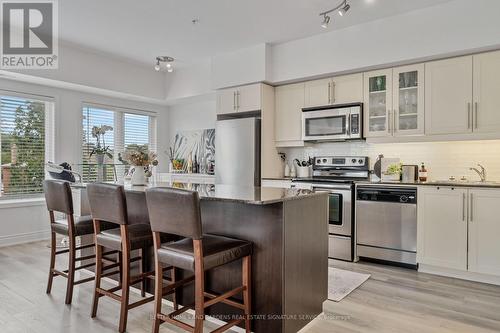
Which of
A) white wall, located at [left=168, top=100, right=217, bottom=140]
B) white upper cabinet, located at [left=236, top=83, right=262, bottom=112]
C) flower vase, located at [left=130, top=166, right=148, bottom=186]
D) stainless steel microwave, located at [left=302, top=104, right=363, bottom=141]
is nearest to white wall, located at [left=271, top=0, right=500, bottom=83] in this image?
white upper cabinet, located at [left=236, top=83, right=262, bottom=112]

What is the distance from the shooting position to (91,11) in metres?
3.65

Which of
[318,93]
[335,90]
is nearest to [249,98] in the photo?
[318,93]

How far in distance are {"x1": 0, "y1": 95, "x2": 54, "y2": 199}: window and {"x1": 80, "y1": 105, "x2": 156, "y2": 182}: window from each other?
0.56 m

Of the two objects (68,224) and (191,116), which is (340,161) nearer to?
(191,116)

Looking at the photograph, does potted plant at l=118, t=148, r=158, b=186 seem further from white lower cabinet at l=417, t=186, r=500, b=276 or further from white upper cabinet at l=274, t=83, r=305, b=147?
white lower cabinet at l=417, t=186, r=500, b=276

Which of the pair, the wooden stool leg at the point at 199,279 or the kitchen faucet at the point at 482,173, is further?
the kitchen faucet at the point at 482,173

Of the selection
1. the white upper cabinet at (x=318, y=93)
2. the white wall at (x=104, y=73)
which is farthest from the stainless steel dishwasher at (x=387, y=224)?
the white wall at (x=104, y=73)

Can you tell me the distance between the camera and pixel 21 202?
4.76 m

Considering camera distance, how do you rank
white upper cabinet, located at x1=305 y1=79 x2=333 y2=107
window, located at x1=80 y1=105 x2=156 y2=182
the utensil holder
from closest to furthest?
1. white upper cabinet, located at x1=305 y1=79 x2=333 y2=107
2. the utensil holder
3. window, located at x1=80 y1=105 x2=156 y2=182

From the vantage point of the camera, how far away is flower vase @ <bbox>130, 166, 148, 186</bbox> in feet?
9.92

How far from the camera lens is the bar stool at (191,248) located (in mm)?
1829

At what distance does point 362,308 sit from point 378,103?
96.9 inches

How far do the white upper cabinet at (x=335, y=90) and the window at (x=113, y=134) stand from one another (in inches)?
104

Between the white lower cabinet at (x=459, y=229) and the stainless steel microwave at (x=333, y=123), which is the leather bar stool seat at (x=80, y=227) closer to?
the stainless steel microwave at (x=333, y=123)
